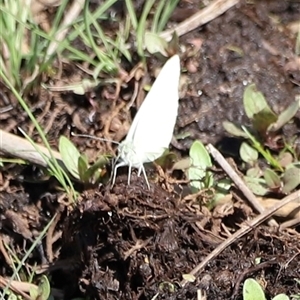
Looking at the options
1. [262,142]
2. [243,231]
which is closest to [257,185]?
[262,142]

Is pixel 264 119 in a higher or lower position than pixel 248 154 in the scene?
higher

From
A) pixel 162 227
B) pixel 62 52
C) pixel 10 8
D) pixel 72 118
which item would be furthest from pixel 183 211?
pixel 10 8

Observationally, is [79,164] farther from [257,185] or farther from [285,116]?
[285,116]

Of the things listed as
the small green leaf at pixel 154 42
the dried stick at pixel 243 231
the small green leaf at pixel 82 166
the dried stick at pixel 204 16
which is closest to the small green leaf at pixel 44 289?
the small green leaf at pixel 82 166

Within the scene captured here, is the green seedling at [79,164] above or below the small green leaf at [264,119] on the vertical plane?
below

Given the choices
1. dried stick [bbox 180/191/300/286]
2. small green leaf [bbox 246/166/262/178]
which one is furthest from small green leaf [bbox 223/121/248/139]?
dried stick [bbox 180/191/300/286]

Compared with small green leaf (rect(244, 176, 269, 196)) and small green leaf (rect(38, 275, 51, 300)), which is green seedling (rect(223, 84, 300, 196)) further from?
small green leaf (rect(38, 275, 51, 300))

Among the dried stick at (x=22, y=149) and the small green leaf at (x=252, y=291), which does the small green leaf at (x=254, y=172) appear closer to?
the small green leaf at (x=252, y=291)
